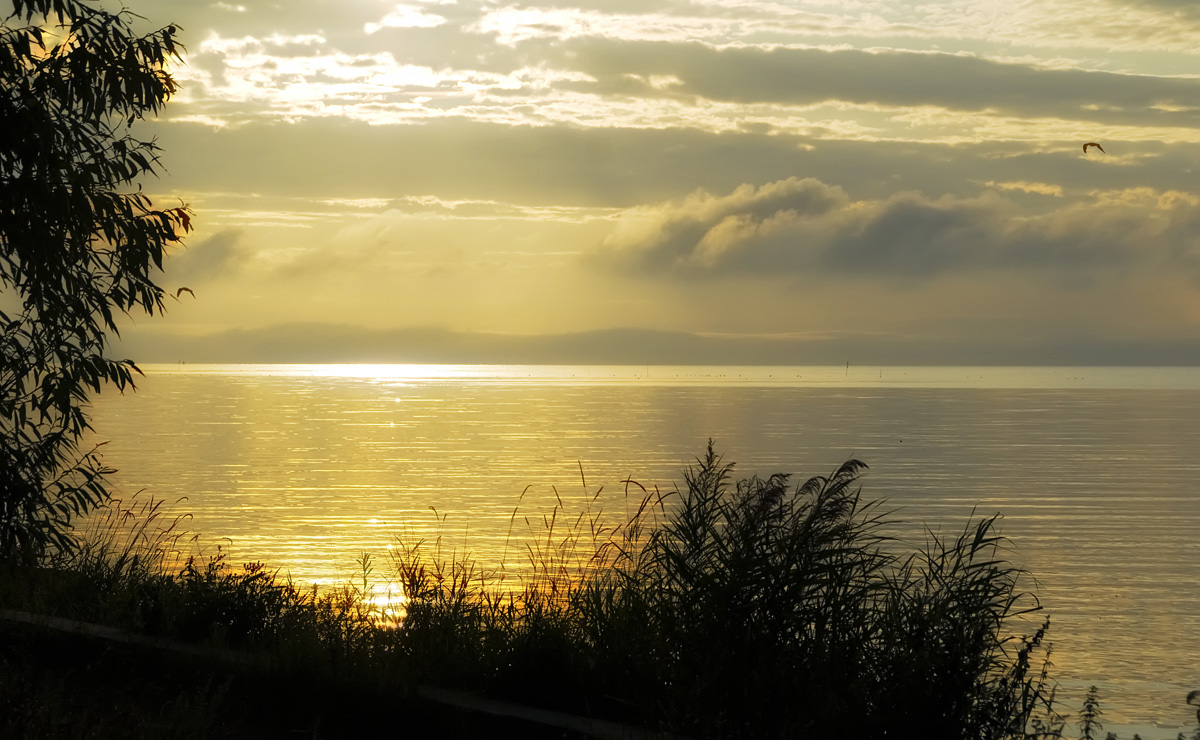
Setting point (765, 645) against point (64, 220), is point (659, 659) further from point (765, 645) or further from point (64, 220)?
point (64, 220)

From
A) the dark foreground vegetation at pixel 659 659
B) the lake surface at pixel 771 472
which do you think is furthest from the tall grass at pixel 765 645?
the lake surface at pixel 771 472

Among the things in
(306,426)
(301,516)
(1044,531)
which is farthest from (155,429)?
(1044,531)

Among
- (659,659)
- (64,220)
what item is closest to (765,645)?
(659,659)

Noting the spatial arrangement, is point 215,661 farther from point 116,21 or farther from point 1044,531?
point 1044,531

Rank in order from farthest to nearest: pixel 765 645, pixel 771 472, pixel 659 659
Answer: pixel 771 472
pixel 659 659
pixel 765 645

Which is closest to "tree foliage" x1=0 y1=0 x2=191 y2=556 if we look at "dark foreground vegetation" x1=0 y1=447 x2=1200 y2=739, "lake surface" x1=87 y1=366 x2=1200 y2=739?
"dark foreground vegetation" x1=0 y1=447 x2=1200 y2=739

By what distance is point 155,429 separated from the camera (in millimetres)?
61219

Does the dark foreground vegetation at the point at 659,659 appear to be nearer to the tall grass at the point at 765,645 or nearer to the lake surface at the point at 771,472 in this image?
the tall grass at the point at 765,645

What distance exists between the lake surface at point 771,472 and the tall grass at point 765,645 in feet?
15.5

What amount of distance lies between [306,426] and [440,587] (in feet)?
194

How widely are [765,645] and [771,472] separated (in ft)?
96.5

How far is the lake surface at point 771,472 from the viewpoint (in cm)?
1667

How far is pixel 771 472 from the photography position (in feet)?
120

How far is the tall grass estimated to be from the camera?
708 centimetres
